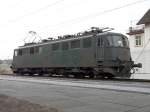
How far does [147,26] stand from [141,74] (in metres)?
6.18

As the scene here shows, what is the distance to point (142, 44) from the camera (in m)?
38.8

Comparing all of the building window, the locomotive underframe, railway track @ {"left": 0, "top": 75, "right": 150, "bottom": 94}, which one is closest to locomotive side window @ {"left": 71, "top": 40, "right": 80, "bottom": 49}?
the locomotive underframe

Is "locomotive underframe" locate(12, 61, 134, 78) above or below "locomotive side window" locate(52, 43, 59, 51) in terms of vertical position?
below

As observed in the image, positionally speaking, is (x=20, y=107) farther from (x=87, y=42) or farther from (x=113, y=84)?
(x=87, y=42)

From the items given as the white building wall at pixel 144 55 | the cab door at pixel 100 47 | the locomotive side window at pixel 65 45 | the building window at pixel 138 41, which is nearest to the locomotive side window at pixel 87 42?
the cab door at pixel 100 47

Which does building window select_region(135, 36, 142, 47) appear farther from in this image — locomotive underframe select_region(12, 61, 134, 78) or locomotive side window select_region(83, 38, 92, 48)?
locomotive side window select_region(83, 38, 92, 48)

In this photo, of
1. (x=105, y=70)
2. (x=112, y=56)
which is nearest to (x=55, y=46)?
(x=112, y=56)

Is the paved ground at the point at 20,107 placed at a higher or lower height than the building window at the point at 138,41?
lower

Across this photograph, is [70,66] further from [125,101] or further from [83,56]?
[125,101]

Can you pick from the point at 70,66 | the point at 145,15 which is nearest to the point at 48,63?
the point at 70,66

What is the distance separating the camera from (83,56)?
2291 cm

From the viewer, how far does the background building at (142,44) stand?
35250mm

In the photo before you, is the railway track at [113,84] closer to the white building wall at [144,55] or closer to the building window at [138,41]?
the white building wall at [144,55]

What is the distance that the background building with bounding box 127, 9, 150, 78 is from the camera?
35.2 metres
